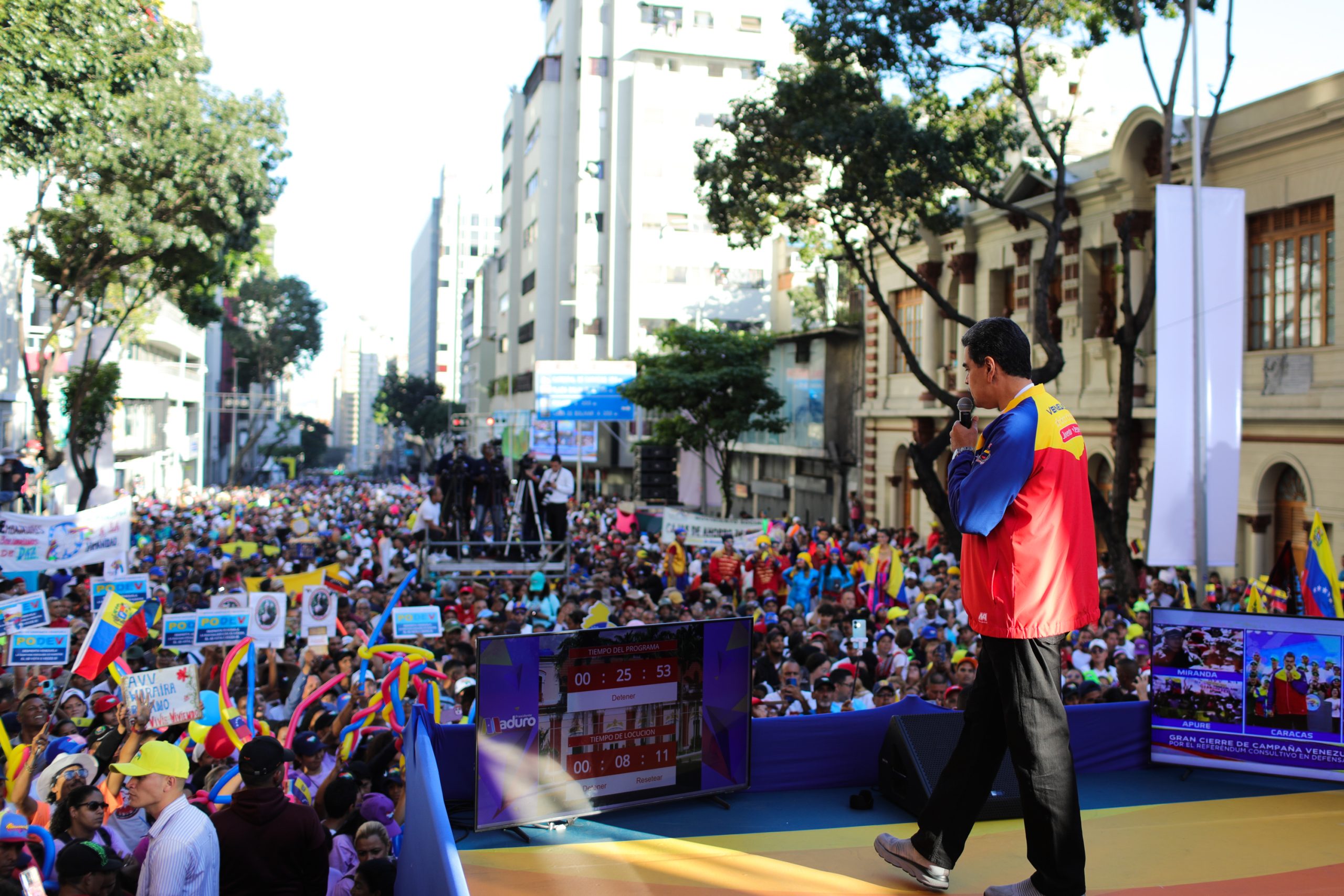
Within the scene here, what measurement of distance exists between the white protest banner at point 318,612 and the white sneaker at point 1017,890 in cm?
821

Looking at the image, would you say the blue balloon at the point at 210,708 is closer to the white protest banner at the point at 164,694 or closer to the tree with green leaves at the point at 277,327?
Answer: the white protest banner at the point at 164,694

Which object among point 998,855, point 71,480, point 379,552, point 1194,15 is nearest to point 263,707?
point 998,855

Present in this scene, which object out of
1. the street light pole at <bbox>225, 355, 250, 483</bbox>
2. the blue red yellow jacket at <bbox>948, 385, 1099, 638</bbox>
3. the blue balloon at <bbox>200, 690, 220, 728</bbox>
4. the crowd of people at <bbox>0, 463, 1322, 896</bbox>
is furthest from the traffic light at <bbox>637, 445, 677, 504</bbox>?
the blue red yellow jacket at <bbox>948, 385, 1099, 638</bbox>

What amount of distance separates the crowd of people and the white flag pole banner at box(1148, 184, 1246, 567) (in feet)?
3.39

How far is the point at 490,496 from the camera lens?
56.1 ft

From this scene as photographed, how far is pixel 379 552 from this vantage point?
20.3 meters

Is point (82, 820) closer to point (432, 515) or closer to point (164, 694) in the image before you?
point (164, 694)

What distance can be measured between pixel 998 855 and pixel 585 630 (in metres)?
1.63

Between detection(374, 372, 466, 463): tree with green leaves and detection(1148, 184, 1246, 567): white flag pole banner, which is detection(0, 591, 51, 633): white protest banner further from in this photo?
detection(374, 372, 466, 463): tree with green leaves

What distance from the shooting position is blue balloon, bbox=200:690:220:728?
23.6 ft

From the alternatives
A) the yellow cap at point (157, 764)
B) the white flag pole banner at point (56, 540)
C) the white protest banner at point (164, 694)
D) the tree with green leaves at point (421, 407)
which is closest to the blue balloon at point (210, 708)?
the white protest banner at point (164, 694)

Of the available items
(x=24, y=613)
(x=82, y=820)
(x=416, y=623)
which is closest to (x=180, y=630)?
(x=24, y=613)

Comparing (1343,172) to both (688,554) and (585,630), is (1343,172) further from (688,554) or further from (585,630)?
(585,630)

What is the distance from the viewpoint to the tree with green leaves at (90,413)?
84.2 ft
